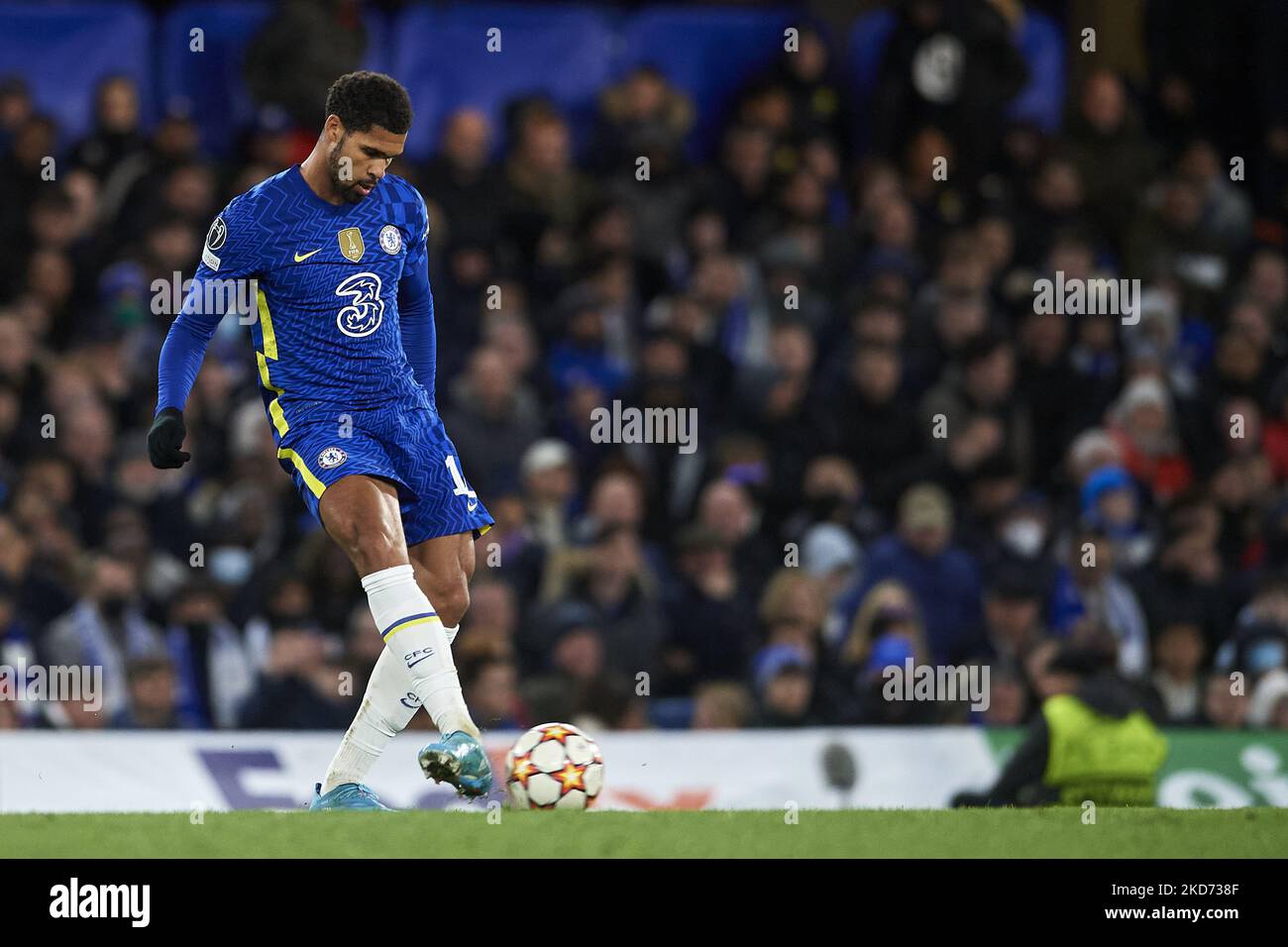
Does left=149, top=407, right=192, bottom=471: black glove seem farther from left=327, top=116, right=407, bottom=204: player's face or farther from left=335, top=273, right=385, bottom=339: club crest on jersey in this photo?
left=327, top=116, right=407, bottom=204: player's face

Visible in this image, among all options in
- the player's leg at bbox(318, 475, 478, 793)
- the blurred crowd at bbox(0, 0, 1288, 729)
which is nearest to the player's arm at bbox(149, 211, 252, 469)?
the player's leg at bbox(318, 475, 478, 793)

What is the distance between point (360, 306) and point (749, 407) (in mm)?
6048

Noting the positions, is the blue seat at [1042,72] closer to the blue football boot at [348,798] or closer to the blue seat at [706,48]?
the blue seat at [706,48]

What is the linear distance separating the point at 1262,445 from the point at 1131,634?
2.21 m

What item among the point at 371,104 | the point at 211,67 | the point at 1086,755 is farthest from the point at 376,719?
the point at 211,67

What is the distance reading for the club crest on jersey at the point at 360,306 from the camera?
7.59m

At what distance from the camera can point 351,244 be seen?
7598 millimetres

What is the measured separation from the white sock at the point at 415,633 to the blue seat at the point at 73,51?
8.86 m

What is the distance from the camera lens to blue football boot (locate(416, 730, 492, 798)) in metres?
6.94

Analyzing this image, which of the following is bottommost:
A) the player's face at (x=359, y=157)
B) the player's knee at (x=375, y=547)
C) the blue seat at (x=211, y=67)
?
the player's knee at (x=375, y=547)

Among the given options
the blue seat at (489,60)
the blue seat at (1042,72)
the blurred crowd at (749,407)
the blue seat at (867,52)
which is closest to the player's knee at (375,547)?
the blurred crowd at (749,407)
